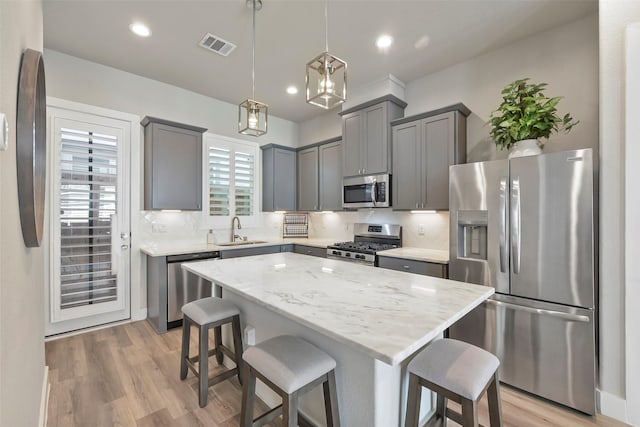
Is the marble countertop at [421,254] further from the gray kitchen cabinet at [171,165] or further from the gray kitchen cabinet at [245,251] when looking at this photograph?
the gray kitchen cabinet at [171,165]

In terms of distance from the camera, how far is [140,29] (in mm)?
2738

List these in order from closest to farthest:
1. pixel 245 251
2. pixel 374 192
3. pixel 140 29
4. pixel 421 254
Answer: pixel 140 29 → pixel 421 254 → pixel 374 192 → pixel 245 251

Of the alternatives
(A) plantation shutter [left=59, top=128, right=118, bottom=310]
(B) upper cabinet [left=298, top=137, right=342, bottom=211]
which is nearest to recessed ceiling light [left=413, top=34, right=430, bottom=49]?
(B) upper cabinet [left=298, top=137, right=342, bottom=211]

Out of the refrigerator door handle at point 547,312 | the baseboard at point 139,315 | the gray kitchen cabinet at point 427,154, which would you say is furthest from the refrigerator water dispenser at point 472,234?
the baseboard at point 139,315

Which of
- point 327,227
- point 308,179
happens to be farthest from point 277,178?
point 327,227

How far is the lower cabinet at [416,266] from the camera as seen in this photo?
2842 millimetres

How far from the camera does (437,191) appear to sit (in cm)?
321

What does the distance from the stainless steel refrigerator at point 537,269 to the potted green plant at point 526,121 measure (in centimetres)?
23

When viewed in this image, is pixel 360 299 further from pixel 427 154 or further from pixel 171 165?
pixel 171 165

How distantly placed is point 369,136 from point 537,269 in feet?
7.81

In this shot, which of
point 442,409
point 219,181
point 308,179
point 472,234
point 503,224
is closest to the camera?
point 442,409

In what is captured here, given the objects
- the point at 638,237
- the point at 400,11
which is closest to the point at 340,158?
the point at 400,11

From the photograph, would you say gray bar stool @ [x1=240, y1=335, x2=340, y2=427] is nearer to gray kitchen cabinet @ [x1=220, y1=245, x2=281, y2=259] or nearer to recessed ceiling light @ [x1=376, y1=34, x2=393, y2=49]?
gray kitchen cabinet @ [x1=220, y1=245, x2=281, y2=259]

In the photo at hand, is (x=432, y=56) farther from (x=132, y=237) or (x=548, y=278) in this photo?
(x=132, y=237)
